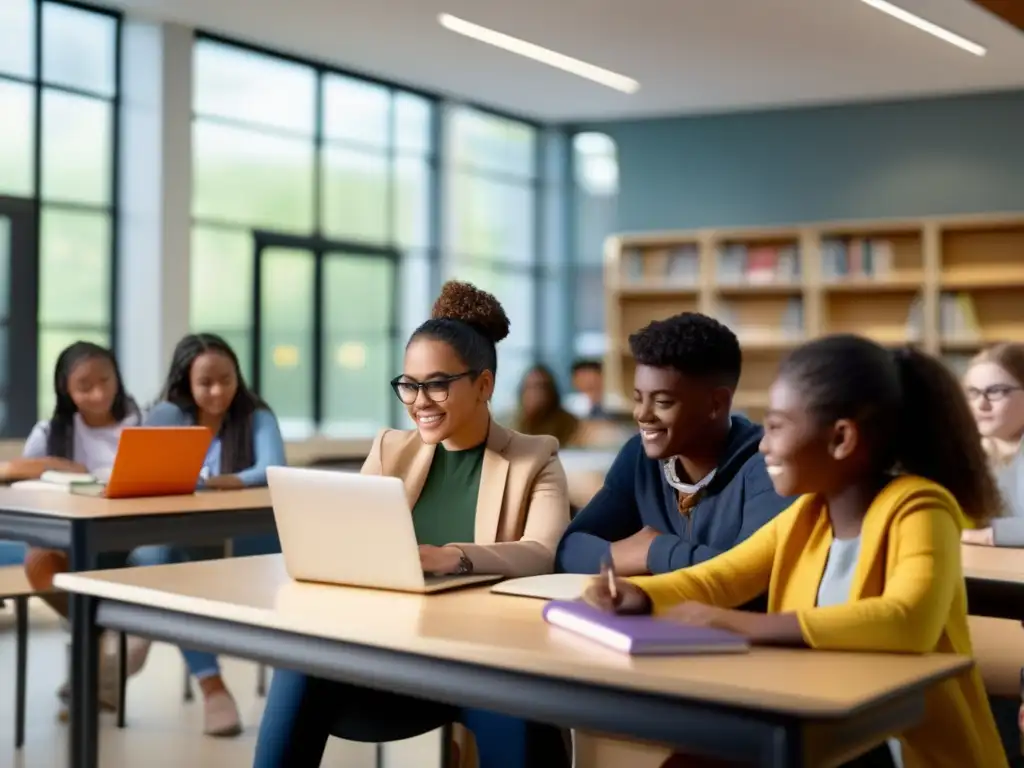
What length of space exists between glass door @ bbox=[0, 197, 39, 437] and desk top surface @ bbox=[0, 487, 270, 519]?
327cm

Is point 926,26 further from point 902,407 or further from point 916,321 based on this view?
point 902,407

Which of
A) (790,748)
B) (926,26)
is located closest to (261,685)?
(790,748)

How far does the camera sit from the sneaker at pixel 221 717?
13.0 feet

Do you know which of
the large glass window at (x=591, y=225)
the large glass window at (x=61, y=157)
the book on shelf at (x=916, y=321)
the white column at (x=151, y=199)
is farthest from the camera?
the large glass window at (x=591, y=225)

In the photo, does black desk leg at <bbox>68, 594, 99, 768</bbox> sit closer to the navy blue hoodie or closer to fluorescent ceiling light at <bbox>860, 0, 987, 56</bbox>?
the navy blue hoodie

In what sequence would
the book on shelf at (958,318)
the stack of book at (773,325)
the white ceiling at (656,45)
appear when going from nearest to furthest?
the white ceiling at (656,45), the book on shelf at (958,318), the stack of book at (773,325)

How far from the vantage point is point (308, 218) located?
8844 millimetres

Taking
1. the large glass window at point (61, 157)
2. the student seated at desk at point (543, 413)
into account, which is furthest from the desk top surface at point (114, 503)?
the large glass window at point (61, 157)

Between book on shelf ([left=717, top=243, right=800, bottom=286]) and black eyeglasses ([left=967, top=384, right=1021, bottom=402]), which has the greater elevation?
book on shelf ([left=717, top=243, right=800, bottom=286])

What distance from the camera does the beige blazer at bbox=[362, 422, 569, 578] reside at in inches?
97.7

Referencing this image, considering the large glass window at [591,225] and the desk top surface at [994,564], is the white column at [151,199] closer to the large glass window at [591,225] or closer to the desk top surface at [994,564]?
the large glass window at [591,225]

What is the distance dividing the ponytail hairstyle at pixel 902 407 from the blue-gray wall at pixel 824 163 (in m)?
7.89

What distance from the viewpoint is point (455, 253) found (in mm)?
10078

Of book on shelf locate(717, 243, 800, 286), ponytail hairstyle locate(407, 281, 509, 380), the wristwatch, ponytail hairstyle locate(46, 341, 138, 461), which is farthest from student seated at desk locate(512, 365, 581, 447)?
the wristwatch
